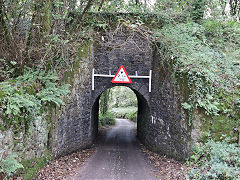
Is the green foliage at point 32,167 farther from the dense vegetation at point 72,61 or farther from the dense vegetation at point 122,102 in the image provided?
the dense vegetation at point 122,102

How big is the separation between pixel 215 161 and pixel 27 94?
5332mm

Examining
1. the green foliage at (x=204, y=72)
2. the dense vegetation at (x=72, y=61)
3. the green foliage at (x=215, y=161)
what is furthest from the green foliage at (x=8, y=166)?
the green foliage at (x=204, y=72)

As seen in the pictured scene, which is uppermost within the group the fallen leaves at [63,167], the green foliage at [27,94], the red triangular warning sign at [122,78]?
the red triangular warning sign at [122,78]

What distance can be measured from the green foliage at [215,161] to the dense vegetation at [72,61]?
0.02 metres

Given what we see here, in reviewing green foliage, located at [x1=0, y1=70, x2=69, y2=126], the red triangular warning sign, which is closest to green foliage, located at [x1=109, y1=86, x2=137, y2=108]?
the red triangular warning sign

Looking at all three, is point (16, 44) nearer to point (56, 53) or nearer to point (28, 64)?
point (28, 64)

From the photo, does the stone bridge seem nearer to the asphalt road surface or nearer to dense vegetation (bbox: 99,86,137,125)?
the asphalt road surface

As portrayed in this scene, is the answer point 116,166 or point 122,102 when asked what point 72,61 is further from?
point 122,102

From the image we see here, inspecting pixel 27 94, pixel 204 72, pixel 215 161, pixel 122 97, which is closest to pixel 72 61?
pixel 27 94

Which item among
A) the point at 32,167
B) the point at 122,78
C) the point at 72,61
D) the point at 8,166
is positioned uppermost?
the point at 72,61

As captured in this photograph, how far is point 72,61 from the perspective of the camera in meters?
7.45

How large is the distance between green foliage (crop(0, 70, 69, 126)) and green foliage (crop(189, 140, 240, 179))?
185 inches

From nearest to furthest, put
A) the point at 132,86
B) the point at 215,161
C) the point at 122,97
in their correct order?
1. the point at 215,161
2. the point at 132,86
3. the point at 122,97

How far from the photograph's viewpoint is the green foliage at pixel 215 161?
4293mm
